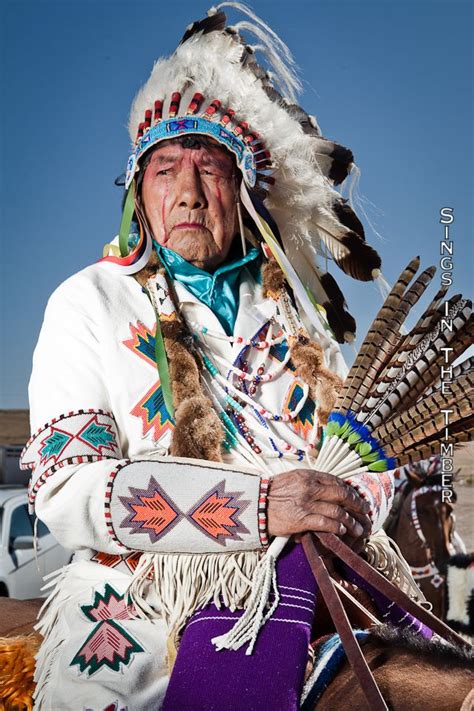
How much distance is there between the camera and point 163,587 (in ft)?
7.51

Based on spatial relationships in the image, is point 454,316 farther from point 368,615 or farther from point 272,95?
point 272,95

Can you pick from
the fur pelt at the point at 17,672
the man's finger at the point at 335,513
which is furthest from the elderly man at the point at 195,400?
the fur pelt at the point at 17,672

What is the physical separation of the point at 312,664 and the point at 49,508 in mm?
863

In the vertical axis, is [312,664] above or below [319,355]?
below

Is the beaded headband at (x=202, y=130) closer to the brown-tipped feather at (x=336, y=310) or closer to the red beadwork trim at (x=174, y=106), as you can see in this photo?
the red beadwork trim at (x=174, y=106)

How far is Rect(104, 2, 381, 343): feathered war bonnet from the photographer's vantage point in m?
2.98

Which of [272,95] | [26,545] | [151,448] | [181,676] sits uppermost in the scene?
[272,95]

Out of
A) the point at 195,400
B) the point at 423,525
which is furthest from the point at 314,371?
the point at 423,525

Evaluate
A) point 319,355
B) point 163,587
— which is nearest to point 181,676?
point 163,587

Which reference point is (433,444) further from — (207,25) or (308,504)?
(207,25)

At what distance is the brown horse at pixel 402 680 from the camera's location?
191 cm

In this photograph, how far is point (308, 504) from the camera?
2170mm

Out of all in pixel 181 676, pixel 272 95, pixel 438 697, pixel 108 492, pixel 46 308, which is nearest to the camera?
pixel 438 697

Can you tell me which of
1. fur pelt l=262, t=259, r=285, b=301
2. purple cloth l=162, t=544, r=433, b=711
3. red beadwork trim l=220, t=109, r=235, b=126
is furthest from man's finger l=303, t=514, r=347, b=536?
red beadwork trim l=220, t=109, r=235, b=126
